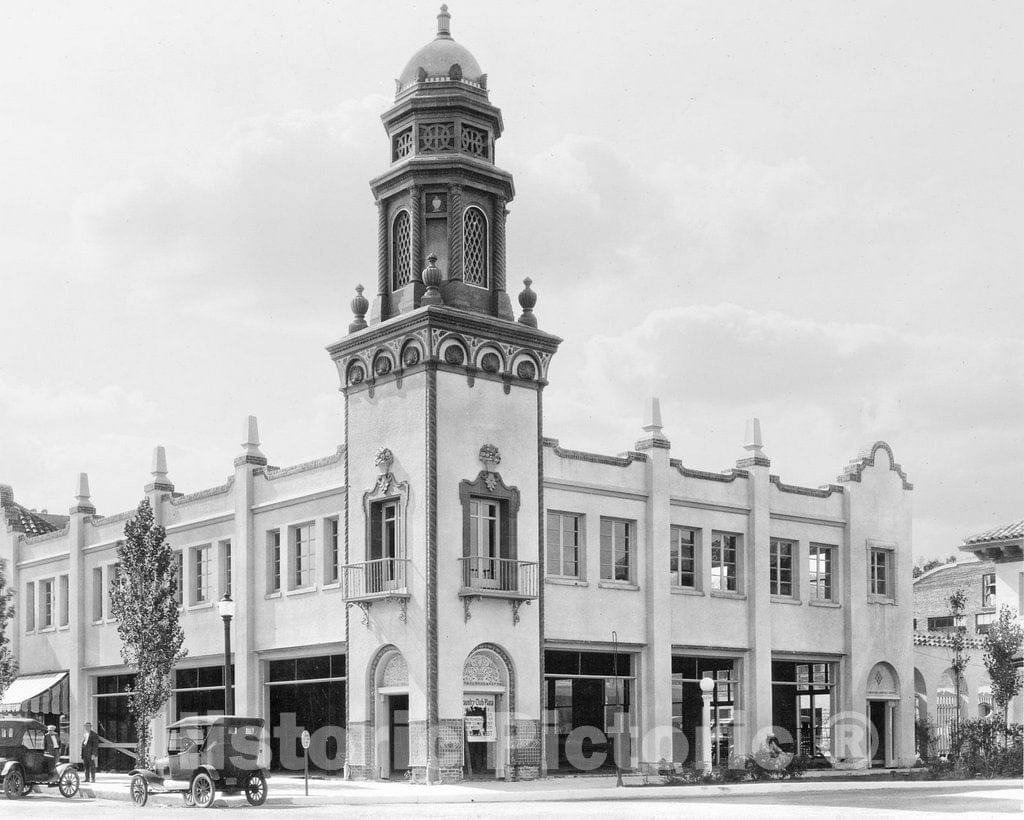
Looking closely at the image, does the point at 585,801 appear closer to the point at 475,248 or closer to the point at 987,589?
the point at 475,248

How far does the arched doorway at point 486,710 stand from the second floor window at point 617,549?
192 inches

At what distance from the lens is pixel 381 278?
3712cm

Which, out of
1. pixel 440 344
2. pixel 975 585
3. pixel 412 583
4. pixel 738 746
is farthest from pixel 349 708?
pixel 975 585

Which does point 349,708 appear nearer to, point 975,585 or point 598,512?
point 598,512

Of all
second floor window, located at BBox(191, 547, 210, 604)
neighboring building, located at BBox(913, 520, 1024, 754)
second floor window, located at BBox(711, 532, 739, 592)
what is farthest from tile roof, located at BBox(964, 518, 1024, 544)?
second floor window, located at BBox(191, 547, 210, 604)

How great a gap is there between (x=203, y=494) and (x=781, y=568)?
17241 mm

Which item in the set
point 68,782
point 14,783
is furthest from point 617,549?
point 14,783

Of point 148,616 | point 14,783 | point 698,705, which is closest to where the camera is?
point 14,783

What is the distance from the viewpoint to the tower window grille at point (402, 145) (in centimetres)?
3697

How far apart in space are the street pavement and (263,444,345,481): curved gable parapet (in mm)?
8098

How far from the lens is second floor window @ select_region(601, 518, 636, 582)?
38.6m

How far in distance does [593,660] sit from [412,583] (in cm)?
629

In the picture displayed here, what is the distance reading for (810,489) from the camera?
43844 millimetres

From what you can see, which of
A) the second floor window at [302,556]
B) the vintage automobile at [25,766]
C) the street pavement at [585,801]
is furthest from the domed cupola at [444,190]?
the vintage automobile at [25,766]
